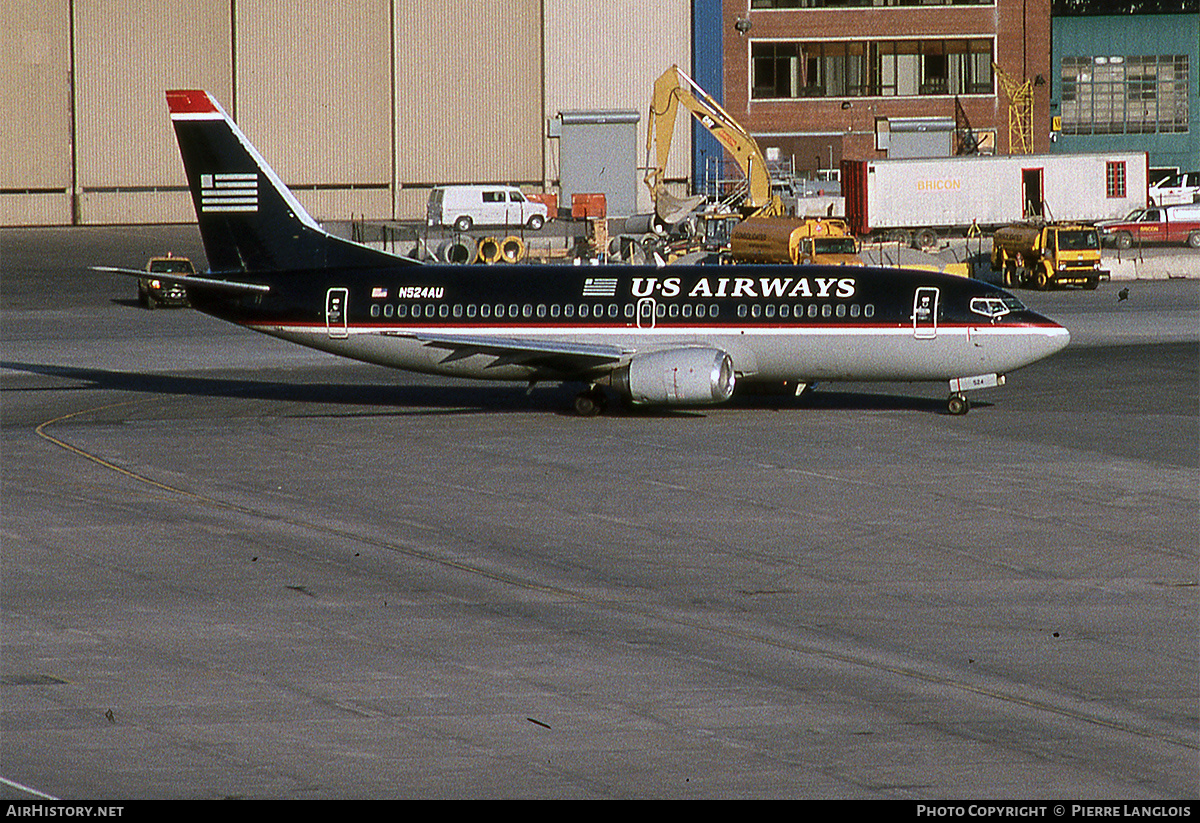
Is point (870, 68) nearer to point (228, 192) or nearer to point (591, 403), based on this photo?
point (228, 192)

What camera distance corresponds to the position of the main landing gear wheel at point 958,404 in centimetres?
4400

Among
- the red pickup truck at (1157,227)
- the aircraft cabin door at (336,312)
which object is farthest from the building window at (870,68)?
the aircraft cabin door at (336,312)

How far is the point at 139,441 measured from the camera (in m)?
41.8

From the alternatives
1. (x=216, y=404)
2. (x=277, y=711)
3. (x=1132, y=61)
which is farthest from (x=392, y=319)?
(x=1132, y=61)

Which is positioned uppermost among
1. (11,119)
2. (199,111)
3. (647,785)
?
(11,119)

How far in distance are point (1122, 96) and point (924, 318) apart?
3759 inches

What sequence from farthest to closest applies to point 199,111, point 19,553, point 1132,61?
point 1132,61 → point 199,111 → point 19,553

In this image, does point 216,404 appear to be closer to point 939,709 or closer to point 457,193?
point 939,709

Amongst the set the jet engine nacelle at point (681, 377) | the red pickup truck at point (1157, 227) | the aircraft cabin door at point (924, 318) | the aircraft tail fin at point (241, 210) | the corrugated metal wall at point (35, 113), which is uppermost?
the corrugated metal wall at point (35, 113)

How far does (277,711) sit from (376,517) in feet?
40.8

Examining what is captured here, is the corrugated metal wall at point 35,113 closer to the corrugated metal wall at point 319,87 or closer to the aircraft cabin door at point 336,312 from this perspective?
the corrugated metal wall at point 319,87

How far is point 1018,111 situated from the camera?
126m

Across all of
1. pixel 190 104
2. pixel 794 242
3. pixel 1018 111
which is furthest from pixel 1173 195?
pixel 190 104

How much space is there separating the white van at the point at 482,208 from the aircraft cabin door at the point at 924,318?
65.5 metres
